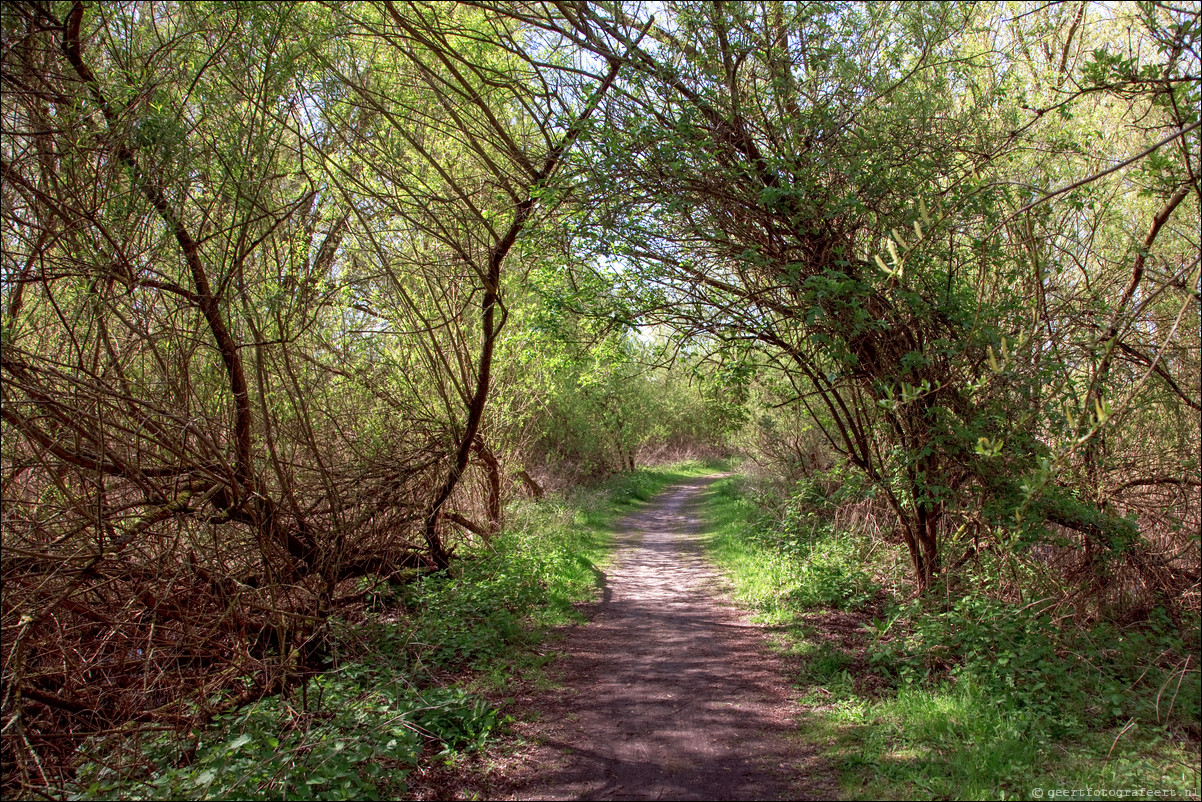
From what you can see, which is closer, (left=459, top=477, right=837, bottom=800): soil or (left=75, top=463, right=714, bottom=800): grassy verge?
(left=75, top=463, right=714, bottom=800): grassy verge

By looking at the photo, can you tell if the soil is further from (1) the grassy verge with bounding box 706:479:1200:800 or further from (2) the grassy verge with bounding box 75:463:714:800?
(2) the grassy verge with bounding box 75:463:714:800

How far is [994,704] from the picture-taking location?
4.40 metres

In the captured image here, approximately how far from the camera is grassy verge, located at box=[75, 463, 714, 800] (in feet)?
12.6

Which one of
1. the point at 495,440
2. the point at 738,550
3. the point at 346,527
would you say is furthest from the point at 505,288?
the point at 738,550

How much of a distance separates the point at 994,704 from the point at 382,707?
4140 mm

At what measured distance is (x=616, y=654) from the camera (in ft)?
21.6

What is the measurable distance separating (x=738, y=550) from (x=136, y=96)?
31.1ft

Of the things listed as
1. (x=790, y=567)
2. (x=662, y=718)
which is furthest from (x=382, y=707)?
(x=790, y=567)

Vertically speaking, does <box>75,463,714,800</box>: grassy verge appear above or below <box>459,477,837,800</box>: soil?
above

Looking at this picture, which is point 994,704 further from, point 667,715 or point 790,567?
point 790,567

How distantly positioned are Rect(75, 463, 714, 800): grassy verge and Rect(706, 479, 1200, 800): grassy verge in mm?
2560

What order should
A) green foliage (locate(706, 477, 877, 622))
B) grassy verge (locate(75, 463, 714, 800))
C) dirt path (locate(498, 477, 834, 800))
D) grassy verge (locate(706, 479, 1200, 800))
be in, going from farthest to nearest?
green foliage (locate(706, 477, 877, 622)), dirt path (locate(498, 477, 834, 800)), grassy verge (locate(75, 463, 714, 800)), grassy verge (locate(706, 479, 1200, 800))

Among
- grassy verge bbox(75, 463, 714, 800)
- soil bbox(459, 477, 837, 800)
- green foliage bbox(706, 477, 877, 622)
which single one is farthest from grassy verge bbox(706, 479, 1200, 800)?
grassy verge bbox(75, 463, 714, 800)

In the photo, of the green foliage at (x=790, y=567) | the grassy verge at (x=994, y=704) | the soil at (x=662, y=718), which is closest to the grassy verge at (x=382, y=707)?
the soil at (x=662, y=718)
